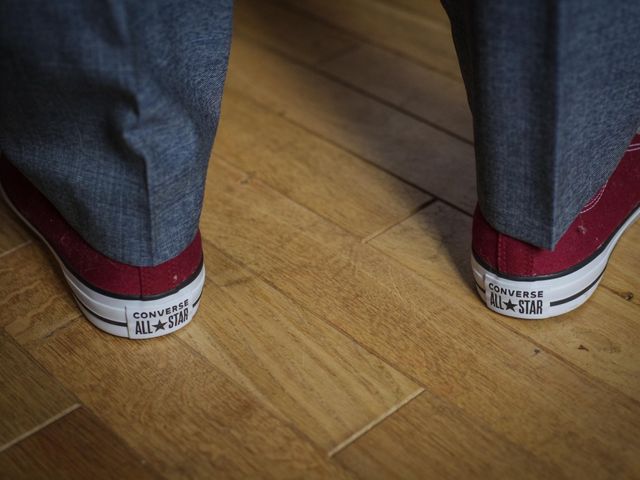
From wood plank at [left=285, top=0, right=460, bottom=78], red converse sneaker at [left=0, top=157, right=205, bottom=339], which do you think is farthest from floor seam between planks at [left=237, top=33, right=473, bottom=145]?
red converse sneaker at [left=0, top=157, right=205, bottom=339]

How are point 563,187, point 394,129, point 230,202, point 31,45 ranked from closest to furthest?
1. point 31,45
2. point 563,187
3. point 230,202
4. point 394,129

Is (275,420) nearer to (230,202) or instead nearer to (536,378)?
(536,378)

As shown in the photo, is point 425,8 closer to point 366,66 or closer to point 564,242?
point 366,66

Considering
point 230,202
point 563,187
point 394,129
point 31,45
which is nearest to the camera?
point 31,45

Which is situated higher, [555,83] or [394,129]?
[555,83]

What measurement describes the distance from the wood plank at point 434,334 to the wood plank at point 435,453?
12 mm

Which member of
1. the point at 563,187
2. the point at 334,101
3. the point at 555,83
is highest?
the point at 555,83

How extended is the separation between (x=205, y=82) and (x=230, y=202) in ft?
1.17

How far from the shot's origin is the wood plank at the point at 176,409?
80 centimetres

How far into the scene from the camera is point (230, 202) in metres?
1.16

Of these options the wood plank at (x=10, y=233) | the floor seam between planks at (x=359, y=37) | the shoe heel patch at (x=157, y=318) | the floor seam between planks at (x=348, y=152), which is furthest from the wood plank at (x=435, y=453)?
the floor seam between planks at (x=359, y=37)

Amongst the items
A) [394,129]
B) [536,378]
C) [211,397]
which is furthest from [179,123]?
[394,129]

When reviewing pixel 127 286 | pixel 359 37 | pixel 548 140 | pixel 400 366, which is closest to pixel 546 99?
pixel 548 140

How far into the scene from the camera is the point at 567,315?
962 millimetres
